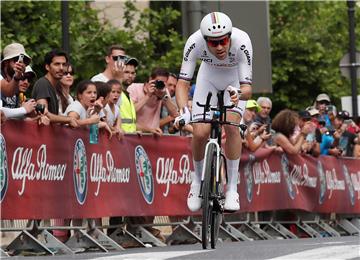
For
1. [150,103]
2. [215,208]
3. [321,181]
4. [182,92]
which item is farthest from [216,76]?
[321,181]

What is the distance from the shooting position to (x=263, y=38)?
24250mm

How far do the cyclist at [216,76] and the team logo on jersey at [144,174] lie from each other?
9.21ft

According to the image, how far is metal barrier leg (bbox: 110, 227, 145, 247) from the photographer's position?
16.9 metres

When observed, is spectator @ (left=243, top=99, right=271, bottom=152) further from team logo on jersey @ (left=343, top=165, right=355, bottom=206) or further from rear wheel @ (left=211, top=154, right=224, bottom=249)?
rear wheel @ (left=211, top=154, right=224, bottom=249)

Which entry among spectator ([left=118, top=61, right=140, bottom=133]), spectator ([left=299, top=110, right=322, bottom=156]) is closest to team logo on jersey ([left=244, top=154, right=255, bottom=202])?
spectator ([left=299, top=110, right=322, bottom=156])

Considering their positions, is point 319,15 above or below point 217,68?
above

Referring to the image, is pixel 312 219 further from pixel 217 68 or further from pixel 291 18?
pixel 291 18

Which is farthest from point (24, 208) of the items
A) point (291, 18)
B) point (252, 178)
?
point (291, 18)

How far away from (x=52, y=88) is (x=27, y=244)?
2100 mm

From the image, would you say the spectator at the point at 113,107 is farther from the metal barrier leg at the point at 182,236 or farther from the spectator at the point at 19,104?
the spectator at the point at 19,104

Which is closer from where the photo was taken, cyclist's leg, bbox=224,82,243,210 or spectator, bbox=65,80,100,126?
cyclist's leg, bbox=224,82,243,210

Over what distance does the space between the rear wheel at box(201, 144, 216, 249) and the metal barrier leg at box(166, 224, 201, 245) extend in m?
4.56

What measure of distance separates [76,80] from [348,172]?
7567 mm

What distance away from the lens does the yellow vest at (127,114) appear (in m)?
17.6
